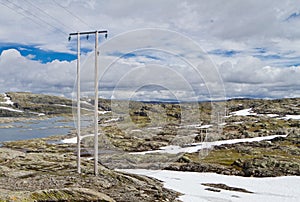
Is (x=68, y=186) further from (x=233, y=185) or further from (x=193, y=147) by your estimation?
(x=193, y=147)

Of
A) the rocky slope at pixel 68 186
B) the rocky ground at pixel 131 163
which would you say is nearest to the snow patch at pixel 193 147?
the rocky ground at pixel 131 163

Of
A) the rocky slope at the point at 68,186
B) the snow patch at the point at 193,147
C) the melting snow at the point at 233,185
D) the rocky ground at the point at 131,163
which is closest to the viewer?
the rocky slope at the point at 68,186

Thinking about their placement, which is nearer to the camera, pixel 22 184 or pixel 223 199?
pixel 22 184

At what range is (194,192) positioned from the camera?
36250 millimetres

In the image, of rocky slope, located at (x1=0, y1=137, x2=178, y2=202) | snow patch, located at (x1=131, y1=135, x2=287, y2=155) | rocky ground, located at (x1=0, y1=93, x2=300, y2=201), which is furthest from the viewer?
snow patch, located at (x1=131, y1=135, x2=287, y2=155)

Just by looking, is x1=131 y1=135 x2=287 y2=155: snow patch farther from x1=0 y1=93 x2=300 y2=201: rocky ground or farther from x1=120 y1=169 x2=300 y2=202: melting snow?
x1=120 y1=169 x2=300 y2=202: melting snow

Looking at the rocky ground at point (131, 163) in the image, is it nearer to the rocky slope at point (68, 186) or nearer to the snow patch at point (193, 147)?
the rocky slope at point (68, 186)

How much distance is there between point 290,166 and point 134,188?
3602 centimetres

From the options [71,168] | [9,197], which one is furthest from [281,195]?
[9,197]

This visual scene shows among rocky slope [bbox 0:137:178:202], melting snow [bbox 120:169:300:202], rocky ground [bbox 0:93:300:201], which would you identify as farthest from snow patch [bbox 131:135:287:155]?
rocky slope [bbox 0:137:178:202]

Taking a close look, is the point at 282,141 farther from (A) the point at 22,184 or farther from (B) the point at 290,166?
(A) the point at 22,184

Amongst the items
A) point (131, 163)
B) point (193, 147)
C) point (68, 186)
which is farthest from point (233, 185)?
point (193, 147)

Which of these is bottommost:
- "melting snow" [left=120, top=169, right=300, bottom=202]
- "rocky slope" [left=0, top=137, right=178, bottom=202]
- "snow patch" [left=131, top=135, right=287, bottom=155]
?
"snow patch" [left=131, top=135, right=287, bottom=155]

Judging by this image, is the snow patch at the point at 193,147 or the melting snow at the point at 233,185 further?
the snow patch at the point at 193,147
